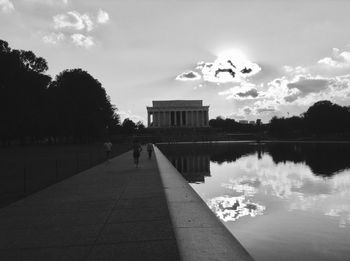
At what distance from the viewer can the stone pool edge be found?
645 centimetres

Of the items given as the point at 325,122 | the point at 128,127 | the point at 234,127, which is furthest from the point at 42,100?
the point at 234,127

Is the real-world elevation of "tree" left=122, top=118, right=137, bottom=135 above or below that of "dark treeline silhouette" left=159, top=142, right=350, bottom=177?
above

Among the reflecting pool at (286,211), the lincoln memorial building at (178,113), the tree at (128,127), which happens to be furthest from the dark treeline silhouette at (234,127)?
the reflecting pool at (286,211)

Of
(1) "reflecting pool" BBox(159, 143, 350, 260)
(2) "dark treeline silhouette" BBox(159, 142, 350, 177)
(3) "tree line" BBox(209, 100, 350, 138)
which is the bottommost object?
(1) "reflecting pool" BBox(159, 143, 350, 260)

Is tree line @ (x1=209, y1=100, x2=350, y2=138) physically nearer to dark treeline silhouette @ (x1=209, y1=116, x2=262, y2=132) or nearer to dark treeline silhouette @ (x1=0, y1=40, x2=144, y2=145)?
dark treeline silhouette @ (x1=209, y1=116, x2=262, y2=132)

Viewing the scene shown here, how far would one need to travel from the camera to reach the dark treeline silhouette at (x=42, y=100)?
151ft

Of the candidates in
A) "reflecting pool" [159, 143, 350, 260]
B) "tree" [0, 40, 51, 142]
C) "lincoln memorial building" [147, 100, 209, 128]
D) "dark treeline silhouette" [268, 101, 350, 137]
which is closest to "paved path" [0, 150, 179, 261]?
"reflecting pool" [159, 143, 350, 260]

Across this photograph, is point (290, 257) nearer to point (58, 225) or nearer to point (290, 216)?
point (290, 216)

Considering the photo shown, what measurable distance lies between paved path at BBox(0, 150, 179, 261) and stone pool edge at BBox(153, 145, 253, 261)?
0.76 ft

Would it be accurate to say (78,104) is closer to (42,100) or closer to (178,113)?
(42,100)

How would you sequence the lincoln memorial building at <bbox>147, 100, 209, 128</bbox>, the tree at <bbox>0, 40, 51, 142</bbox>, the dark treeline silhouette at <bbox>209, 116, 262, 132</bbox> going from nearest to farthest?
the tree at <bbox>0, 40, 51, 142</bbox>
the lincoln memorial building at <bbox>147, 100, 209, 128</bbox>
the dark treeline silhouette at <bbox>209, 116, 262, 132</bbox>

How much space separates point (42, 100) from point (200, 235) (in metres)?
49.5

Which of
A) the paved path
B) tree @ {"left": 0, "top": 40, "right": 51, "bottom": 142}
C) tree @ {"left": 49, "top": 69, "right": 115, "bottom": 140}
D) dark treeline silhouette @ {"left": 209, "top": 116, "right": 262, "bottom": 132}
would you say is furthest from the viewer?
dark treeline silhouette @ {"left": 209, "top": 116, "right": 262, "bottom": 132}

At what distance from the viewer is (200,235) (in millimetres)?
7605
